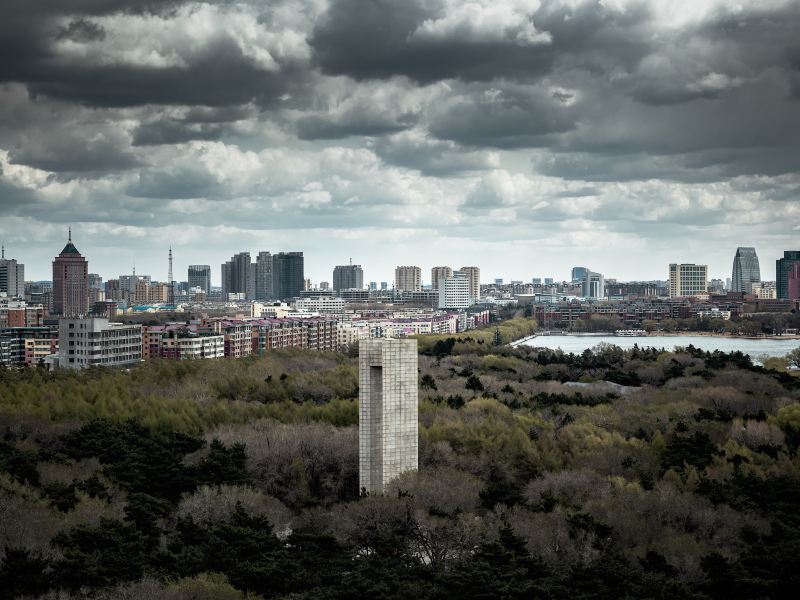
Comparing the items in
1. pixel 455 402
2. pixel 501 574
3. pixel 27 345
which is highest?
pixel 27 345

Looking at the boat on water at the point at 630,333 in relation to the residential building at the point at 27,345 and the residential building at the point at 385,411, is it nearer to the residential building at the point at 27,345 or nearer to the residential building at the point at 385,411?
the residential building at the point at 27,345

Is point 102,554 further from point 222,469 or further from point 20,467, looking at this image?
point 20,467

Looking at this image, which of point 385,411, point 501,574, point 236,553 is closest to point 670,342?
point 385,411

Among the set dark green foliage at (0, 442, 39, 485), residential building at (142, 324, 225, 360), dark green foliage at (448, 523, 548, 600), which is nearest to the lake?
residential building at (142, 324, 225, 360)

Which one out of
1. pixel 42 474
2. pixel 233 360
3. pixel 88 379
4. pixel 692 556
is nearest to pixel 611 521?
pixel 692 556

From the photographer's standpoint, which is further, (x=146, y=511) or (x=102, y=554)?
(x=146, y=511)

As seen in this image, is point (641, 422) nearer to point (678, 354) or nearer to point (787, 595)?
point (787, 595)

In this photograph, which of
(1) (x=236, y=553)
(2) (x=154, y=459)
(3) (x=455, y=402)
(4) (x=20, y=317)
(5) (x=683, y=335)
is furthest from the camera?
(5) (x=683, y=335)

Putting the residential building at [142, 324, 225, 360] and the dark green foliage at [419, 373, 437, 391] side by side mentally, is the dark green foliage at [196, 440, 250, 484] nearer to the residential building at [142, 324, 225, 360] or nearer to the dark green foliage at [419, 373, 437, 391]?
the dark green foliage at [419, 373, 437, 391]
